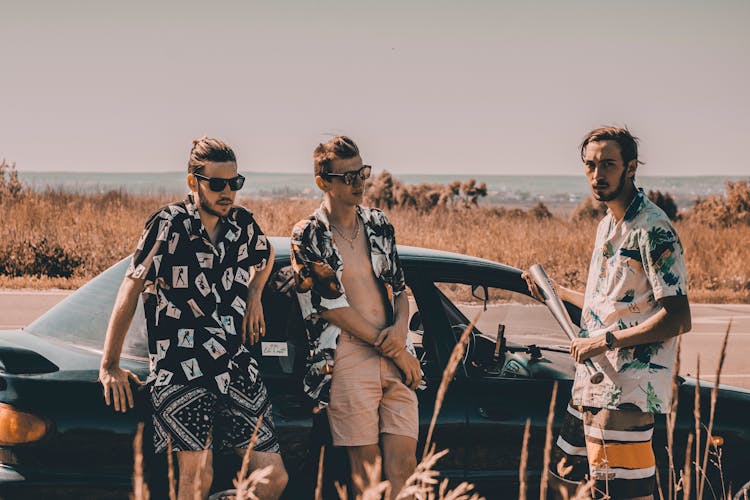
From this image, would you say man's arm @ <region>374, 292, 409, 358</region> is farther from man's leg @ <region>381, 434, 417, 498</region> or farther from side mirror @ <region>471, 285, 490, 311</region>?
side mirror @ <region>471, 285, 490, 311</region>

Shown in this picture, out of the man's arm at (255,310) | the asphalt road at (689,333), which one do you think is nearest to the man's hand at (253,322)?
the man's arm at (255,310)

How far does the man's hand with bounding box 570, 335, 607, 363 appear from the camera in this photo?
363 centimetres

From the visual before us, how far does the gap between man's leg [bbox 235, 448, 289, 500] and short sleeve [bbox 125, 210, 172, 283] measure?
0.74 m

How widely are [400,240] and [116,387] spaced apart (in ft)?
57.9

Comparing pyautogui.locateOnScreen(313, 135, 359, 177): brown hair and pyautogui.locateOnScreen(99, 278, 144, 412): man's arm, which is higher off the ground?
pyautogui.locateOnScreen(313, 135, 359, 177): brown hair

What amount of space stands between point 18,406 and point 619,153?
249cm

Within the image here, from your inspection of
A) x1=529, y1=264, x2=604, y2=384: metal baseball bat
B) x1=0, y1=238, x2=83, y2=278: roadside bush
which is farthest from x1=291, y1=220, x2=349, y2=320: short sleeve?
x1=0, y1=238, x2=83, y2=278: roadside bush

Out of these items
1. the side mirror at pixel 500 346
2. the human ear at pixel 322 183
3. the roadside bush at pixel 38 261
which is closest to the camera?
the human ear at pixel 322 183

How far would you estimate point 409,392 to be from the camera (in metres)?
3.97

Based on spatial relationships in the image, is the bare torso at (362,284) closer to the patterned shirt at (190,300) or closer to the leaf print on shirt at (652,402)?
the patterned shirt at (190,300)

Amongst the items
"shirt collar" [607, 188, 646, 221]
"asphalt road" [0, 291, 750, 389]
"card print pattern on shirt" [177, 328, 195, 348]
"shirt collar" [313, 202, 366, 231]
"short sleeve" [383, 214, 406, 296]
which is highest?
"shirt collar" [607, 188, 646, 221]

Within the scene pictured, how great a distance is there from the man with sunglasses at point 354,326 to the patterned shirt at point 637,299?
0.75 metres

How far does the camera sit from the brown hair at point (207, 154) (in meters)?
3.64

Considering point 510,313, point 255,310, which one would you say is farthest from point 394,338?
point 510,313
